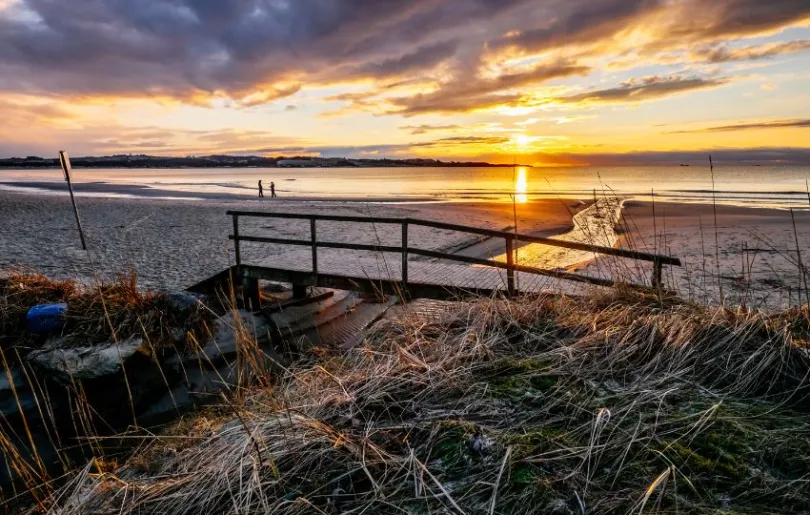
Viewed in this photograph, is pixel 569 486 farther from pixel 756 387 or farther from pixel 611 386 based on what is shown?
pixel 756 387

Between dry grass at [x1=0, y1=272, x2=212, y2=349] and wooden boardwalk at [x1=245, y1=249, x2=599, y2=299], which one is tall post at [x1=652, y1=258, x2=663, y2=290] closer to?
wooden boardwalk at [x1=245, y1=249, x2=599, y2=299]

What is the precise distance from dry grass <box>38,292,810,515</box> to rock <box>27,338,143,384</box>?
300 cm

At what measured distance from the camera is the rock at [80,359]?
557cm

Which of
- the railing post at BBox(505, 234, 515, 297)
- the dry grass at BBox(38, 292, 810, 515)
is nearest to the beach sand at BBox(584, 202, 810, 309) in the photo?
the railing post at BBox(505, 234, 515, 297)

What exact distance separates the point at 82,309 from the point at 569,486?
22.1ft

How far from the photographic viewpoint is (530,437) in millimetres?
2152

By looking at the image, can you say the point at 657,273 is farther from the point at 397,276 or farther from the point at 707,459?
the point at 397,276

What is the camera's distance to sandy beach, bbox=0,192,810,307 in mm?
9602

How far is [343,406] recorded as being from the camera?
8.53 ft

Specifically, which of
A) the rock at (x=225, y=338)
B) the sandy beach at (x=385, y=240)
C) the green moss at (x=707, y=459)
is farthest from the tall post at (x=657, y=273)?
the rock at (x=225, y=338)

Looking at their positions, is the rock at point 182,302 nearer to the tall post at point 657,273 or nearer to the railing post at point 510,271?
the railing post at point 510,271

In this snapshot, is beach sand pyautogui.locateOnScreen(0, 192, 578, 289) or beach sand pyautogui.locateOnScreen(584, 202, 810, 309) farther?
beach sand pyautogui.locateOnScreen(0, 192, 578, 289)

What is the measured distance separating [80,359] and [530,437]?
563 cm

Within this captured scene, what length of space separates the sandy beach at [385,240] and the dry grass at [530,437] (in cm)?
265
